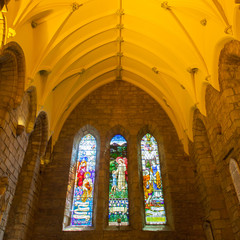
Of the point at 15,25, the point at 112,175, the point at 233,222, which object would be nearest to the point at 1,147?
the point at 15,25

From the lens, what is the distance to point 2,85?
620 cm

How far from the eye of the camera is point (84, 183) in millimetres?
8938

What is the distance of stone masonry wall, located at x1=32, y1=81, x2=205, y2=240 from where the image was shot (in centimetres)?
767

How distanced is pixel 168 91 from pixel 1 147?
6.18 m

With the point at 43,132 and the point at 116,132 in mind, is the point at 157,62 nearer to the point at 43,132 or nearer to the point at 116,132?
the point at 116,132

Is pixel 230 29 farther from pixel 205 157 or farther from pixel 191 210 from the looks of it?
pixel 191 210

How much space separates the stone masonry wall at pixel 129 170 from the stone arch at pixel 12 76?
353 centimetres

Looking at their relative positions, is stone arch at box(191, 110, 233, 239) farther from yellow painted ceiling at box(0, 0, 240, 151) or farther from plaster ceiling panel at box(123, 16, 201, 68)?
plaster ceiling panel at box(123, 16, 201, 68)

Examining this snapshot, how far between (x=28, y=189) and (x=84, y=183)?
2.04 m

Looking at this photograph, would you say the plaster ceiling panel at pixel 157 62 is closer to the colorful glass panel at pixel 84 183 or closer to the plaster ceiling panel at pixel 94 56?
the plaster ceiling panel at pixel 94 56

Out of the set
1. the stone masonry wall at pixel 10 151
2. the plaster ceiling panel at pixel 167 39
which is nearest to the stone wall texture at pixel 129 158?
the stone masonry wall at pixel 10 151

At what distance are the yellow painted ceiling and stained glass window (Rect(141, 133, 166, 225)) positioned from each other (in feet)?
4.10

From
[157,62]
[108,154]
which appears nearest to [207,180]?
[108,154]

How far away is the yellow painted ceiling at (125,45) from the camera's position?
20.6 ft
